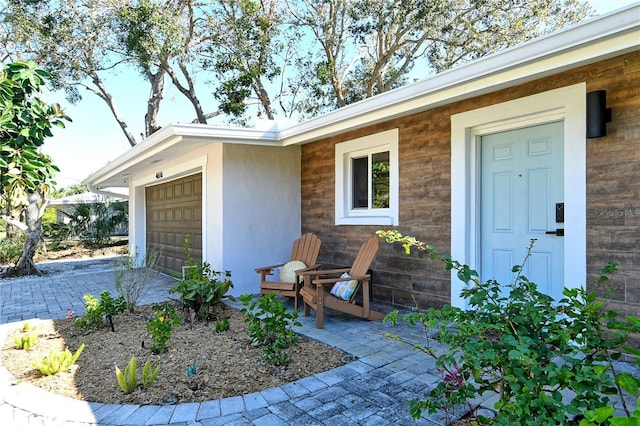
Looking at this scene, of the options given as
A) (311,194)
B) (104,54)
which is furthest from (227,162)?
(104,54)

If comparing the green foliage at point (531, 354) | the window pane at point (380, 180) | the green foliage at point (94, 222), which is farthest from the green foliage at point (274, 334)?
the green foliage at point (94, 222)

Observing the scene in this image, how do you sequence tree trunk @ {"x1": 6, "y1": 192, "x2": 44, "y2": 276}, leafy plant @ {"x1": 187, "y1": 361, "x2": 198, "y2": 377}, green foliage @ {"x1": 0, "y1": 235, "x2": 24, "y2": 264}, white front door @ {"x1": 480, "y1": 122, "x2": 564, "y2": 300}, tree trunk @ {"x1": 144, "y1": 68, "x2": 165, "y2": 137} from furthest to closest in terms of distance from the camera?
tree trunk @ {"x1": 144, "y1": 68, "x2": 165, "y2": 137} → green foliage @ {"x1": 0, "y1": 235, "x2": 24, "y2": 264} → tree trunk @ {"x1": 6, "y1": 192, "x2": 44, "y2": 276} → white front door @ {"x1": 480, "y1": 122, "x2": 564, "y2": 300} → leafy plant @ {"x1": 187, "y1": 361, "x2": 198, "y2": 377}

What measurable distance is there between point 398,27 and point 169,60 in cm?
687

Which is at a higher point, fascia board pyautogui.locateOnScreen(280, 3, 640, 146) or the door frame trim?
fascia board pyautogui.locateOnScreen(280, 3, 640, 146)

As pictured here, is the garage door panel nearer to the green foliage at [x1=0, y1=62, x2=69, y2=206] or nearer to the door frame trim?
the door frame trim

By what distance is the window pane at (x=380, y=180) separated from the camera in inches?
216

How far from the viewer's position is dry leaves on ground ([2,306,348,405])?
9.29ft

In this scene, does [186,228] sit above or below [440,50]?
below

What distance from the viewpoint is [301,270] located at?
17.0 ft

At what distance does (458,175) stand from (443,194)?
0.30 m

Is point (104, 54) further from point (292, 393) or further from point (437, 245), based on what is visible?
point (292, 393)

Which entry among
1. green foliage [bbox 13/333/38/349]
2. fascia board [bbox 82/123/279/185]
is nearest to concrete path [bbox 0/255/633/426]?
green foliage [bbox 13/333/38/349]

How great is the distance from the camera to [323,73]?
38.4 ft

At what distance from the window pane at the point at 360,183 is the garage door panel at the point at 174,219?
2913 mm
